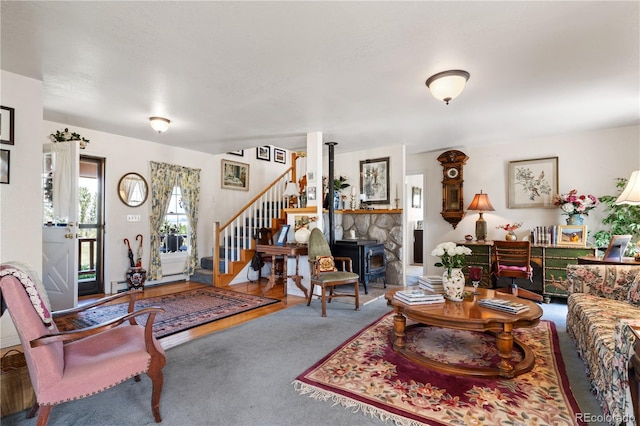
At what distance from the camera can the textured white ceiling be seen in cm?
202

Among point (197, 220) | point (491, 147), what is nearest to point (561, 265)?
point (491, 147)

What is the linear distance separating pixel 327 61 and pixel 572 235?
166 inches

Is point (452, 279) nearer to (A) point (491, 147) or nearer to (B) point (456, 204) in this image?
(B) point (456, 204)

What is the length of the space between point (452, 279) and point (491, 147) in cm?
375

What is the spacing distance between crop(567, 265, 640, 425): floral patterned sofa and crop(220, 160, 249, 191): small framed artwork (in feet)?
19.2

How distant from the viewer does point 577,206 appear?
449 cm

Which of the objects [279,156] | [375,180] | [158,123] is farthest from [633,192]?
[279,156]

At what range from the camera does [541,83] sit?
9.96 feet

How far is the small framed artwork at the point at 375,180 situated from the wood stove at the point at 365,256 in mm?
875

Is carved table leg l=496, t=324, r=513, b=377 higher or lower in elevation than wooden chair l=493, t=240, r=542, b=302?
lower

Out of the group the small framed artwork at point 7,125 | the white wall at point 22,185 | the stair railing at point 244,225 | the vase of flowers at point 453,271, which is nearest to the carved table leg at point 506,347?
the vase of flowers at point 453,271

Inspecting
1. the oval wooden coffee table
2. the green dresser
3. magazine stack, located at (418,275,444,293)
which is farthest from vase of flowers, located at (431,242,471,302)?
the green dresser

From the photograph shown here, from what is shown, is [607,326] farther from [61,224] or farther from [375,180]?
[61,224]

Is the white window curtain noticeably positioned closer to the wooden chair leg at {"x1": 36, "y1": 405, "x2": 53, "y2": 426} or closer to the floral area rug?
the wooden chair leg at {"x1": 36, "y1": 405, "x2": 53, "y2": 426}
